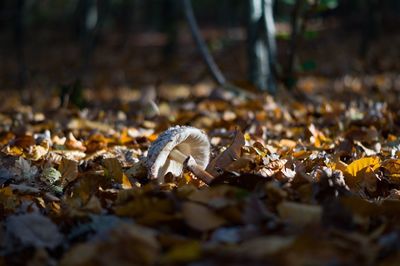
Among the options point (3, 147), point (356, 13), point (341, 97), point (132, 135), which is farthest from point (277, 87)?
point (356, 13)

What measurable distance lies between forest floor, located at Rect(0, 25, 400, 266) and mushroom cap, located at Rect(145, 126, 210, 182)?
7 cm

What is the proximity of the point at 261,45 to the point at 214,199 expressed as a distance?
5628mm

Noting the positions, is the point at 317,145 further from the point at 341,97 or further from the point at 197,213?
the point at 341,97

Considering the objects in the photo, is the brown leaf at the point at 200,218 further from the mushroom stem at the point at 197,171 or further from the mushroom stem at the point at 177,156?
the mushroom stem at the point at 177,156

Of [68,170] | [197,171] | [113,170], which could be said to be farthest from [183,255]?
[68,170]

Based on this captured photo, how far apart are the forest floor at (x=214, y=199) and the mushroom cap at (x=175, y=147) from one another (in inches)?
2.8

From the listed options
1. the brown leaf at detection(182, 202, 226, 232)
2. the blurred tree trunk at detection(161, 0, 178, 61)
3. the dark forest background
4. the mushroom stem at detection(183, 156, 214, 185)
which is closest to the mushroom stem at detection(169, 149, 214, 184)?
the mushroom stem at detection(183, 156, 214, 185)

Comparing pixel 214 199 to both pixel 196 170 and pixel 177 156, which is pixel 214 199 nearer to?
pixel 196 170

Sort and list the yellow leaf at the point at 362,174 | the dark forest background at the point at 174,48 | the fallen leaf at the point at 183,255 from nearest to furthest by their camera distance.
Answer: the fallen leaf at the point at 183,255
the yellow leaf at the point at 362,174
the dark forest background at the point at 174,48

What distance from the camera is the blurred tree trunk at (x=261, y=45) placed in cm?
694

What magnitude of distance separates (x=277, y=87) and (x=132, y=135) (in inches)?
129

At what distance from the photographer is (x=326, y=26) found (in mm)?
25203

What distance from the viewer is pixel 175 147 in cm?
302

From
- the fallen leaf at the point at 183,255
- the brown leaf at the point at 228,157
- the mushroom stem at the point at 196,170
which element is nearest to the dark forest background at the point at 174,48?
the brown leaf at the point at 228,157
